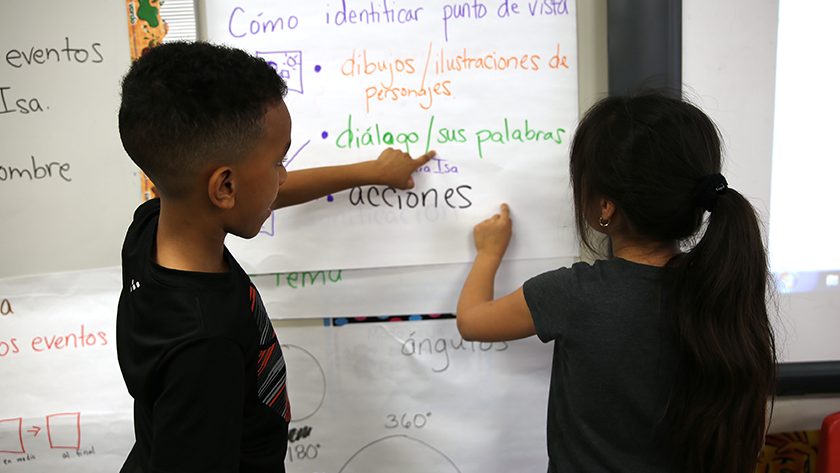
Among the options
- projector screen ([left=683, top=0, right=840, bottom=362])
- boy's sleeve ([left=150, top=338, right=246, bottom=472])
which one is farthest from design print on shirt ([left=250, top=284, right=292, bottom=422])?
projector screen ([left=683, top=0, right=840, bottom=362])

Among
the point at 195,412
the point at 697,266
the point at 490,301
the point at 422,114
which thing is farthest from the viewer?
the point at 422,114

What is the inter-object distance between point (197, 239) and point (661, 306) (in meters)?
0.60

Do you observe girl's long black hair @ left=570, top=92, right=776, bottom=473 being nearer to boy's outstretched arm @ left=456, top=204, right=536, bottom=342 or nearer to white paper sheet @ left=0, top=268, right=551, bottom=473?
boy's outstretched arm @ left=456, top=204, right=536, bottom=342

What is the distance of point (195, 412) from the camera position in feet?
1.48

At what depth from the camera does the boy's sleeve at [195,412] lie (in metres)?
0.45

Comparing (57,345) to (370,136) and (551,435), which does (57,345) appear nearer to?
(370,136)

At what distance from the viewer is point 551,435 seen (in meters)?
0.71

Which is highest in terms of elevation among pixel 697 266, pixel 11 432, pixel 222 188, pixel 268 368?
pixel 222 188

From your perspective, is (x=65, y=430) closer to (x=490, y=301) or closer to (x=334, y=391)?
(x=334, y=391)

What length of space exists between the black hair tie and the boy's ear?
0.58 metres

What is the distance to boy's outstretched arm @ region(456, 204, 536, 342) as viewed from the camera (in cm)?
66

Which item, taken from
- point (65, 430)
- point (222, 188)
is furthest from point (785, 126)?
point (65, 430)

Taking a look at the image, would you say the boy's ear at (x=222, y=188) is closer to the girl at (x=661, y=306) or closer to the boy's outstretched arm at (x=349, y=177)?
the boy's outstretched arm at (x=349, y=177)

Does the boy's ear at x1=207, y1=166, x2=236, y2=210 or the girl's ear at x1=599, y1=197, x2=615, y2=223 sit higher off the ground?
the boy's ear at x1=207, y1=166, x2=236, y2=210
